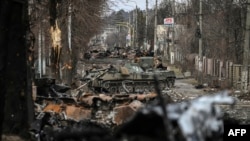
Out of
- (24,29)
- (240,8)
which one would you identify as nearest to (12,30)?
(24,29)

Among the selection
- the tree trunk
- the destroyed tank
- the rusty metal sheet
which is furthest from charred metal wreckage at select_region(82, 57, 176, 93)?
the tree trunk

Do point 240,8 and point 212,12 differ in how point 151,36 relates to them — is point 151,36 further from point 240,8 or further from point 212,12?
point 240,8

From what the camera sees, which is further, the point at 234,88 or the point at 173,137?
the point at 234,88

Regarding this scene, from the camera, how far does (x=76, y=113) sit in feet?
48.2

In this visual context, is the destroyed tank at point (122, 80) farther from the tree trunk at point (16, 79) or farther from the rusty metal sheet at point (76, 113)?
the tree trunk at point (16, 79)

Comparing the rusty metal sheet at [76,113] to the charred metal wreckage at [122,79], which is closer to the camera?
the rusty metal sheet at [76,113]

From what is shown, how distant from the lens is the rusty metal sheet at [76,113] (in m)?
14.4

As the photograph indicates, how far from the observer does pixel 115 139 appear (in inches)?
106

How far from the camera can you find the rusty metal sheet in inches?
565

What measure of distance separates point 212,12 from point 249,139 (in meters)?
47.2

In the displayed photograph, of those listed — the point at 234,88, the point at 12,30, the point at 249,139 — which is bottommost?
the point at 234,88

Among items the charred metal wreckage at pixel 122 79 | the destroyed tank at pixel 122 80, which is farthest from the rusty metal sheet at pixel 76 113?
the destroyed tank at pixel 122 80

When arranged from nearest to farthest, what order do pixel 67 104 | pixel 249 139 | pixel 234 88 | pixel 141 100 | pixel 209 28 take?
pixel 249 139
pixel 67 104
pixel 141 100
pixel 234 88
pixel 209 28

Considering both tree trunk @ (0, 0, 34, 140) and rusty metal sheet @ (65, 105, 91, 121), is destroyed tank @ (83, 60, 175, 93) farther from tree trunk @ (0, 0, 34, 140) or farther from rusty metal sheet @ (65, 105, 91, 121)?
tree trunk @ (0, 0, 34, 140)
